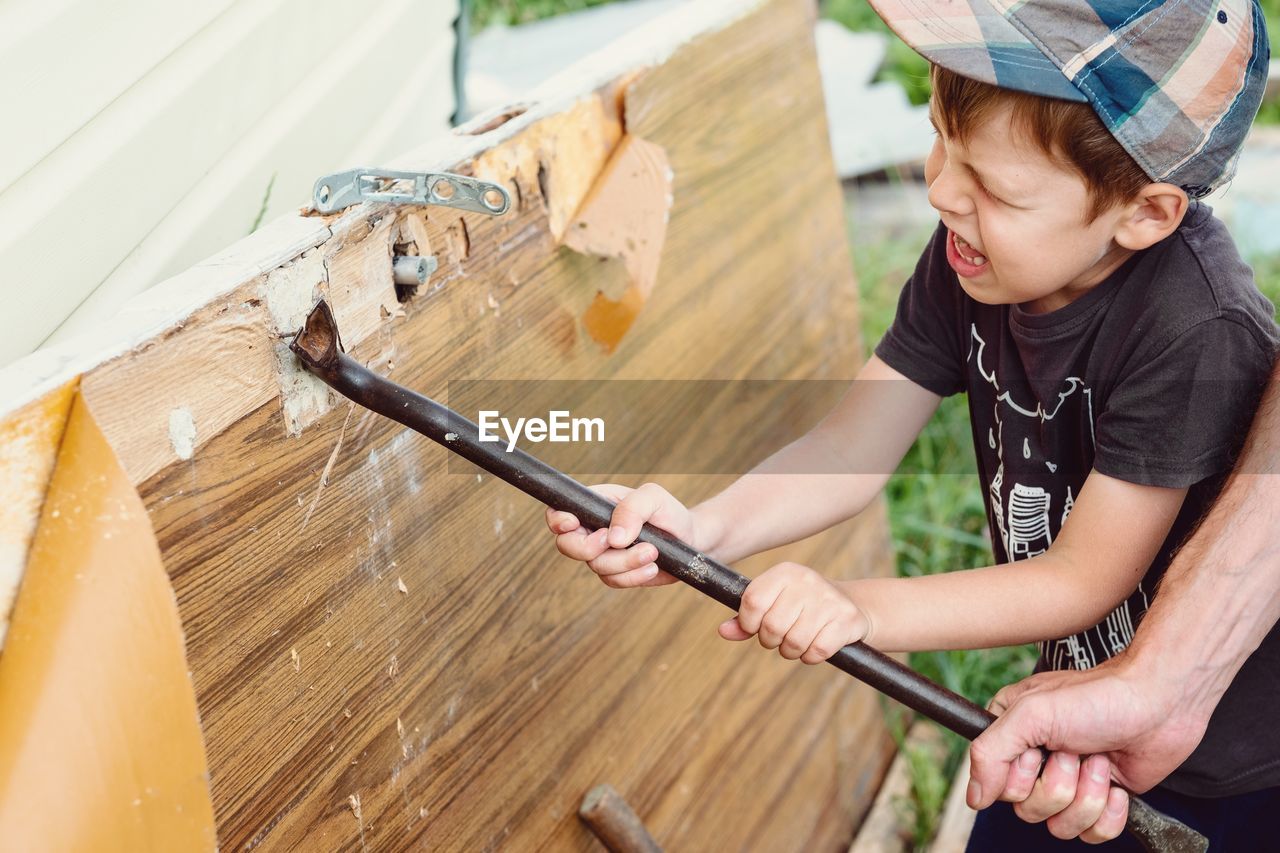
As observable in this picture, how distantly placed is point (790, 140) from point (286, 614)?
4.28 ft

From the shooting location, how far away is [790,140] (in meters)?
2.06

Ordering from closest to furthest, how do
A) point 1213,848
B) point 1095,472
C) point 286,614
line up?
1. point 286,614
2. point 1095,472
3. point 1213,848

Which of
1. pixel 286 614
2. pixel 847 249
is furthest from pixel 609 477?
pixel 847 249

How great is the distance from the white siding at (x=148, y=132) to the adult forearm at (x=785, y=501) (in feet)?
2.26

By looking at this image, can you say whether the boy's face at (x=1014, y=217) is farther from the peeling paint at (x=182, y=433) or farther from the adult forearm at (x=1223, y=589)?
the peeling paint at (x=182, y=433)

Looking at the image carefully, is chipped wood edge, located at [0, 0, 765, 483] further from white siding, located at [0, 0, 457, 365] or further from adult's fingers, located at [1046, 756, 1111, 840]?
adult's fingers, located at [1046, 756, 1111, 840]

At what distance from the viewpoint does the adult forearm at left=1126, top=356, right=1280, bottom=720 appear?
1.19 meters

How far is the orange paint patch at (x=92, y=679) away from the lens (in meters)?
0.82

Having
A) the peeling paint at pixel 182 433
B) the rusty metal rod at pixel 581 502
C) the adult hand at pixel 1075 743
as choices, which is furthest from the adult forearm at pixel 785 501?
the peeling paint at pixel 182 433

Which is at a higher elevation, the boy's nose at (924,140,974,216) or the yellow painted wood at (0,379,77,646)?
the yellow painted wood at (0,379,77,646)

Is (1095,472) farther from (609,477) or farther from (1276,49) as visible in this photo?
(1276,49)

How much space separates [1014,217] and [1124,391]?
7.9 inches

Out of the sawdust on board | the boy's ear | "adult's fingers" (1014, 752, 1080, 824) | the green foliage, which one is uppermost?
the sawdust on board

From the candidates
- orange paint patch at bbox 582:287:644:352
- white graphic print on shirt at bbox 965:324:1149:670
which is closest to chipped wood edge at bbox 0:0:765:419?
orange paint patch at bbox 582:287:644:352
